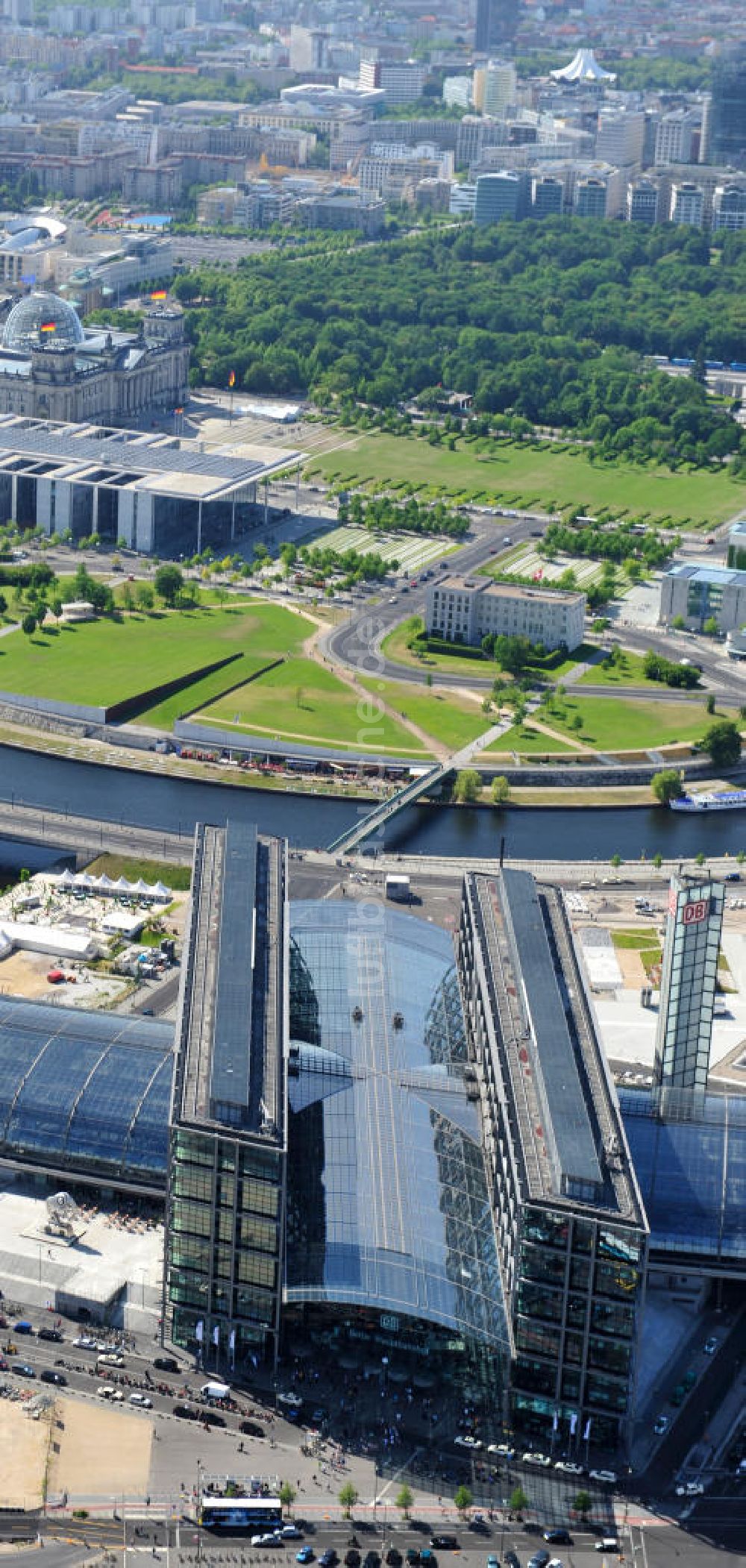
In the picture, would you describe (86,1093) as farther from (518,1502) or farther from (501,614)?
(501,614)

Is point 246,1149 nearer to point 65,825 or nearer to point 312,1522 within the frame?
point 312,1522

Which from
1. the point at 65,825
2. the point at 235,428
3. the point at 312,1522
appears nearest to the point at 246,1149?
the point at 312,1522

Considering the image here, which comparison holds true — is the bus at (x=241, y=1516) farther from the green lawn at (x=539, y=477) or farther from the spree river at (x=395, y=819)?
the green lawn at (x=539, y=477)

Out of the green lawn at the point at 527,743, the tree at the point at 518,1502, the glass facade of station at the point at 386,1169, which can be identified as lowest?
the tree at the point at 518,1502

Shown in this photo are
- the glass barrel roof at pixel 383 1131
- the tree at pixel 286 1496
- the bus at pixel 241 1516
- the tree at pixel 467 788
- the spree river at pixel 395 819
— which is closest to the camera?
the bus at pixel 241 1516

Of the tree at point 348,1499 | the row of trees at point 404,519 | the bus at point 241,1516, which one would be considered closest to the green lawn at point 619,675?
the row of trees at point 404,519

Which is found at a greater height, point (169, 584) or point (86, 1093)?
point (169, 584)

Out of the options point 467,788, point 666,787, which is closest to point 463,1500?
point 467,788
